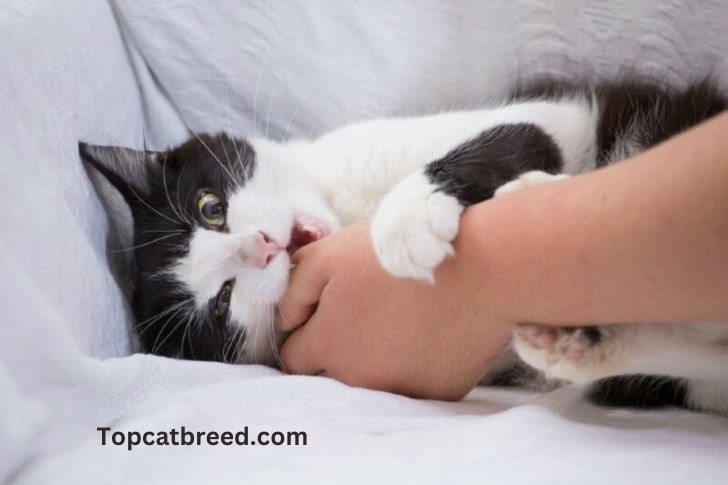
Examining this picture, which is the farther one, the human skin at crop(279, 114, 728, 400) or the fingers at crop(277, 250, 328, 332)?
the fingers at crop(277, 250, 328, 332)

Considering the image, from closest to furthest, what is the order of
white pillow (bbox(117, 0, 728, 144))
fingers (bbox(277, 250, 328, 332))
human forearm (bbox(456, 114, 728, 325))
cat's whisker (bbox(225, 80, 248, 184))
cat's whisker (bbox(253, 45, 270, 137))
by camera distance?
human forearm (bbox(456, 114, 728, 325)), fingers (bbox(277, 250, 328, 332)), cat's whisker (bbox(225, 80, 248, 184)), white pillow (bbox(117, 0, 728, 144)), cat's whisker (bbox(253, 45, 270, 137))

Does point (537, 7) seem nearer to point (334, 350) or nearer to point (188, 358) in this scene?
point (334, 350)

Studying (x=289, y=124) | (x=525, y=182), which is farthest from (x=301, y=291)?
(x=289, y=124)

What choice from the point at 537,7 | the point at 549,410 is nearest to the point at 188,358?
the point at 549,410

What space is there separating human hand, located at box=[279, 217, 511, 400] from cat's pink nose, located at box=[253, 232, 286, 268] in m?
0.06

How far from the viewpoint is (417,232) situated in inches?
41.1

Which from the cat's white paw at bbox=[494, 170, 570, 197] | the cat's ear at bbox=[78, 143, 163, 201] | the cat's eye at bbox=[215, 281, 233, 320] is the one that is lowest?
the cat's eye at bbox=[215, 281, 233, 320]

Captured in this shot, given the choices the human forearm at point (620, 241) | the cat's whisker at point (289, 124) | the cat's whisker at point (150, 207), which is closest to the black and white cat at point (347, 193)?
the cat's whisker at point (150, 207)

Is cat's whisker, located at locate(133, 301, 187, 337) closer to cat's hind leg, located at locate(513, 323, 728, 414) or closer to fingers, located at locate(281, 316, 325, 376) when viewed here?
fingers, located at locate(281, 316, 325, 376)

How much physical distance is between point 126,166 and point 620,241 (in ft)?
3.48

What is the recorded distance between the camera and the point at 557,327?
1055 millimetres

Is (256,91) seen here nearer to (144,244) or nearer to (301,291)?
(144,244)

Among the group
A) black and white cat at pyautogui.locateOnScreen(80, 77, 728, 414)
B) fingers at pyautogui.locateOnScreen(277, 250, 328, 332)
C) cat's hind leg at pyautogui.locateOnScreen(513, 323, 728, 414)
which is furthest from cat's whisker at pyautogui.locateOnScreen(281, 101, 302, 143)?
cat's hind leg at pyautogui.locateOnScreen(513, 323, 728, 414)

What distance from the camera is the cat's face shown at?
54.3 inches
